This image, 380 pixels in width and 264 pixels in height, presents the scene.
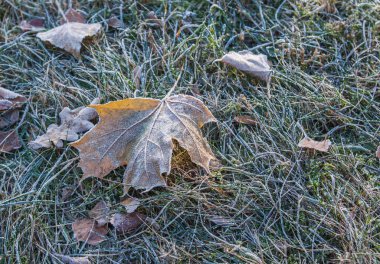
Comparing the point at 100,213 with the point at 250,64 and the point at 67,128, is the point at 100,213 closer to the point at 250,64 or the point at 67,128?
the point at 67,128

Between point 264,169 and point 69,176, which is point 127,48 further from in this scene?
point 264,169

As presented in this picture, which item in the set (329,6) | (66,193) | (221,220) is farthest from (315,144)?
(66,193)

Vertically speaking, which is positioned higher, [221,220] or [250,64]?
[250,64]

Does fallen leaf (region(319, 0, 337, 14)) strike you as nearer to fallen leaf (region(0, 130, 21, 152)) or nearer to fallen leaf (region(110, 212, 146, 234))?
fallen leaf (region(110, 212, 146, 234))

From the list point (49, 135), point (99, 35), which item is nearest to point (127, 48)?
point (99, 35)

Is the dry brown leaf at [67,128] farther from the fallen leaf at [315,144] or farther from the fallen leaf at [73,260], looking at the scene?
the fallen leaf at [315,144]

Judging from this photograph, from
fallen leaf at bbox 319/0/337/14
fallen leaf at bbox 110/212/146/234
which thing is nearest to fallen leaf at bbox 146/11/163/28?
fallen leaf at bbox 319/0/337/14

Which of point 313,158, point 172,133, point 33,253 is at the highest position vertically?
point 172,133
